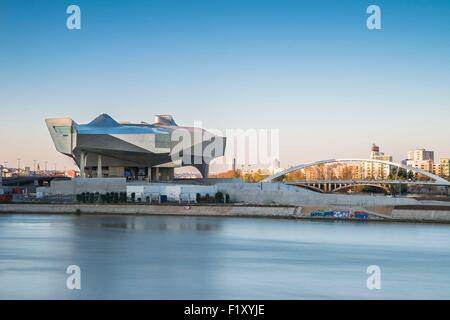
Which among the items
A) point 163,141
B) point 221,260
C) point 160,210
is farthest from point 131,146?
point 221,260

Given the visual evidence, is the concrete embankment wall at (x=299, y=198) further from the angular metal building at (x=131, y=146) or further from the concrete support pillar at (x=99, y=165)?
the concrete support pillar at (x=99, y=165)

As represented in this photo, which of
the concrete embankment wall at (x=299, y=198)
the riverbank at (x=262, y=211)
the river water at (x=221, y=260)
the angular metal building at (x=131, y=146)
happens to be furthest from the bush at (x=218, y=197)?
the angular metal building at (x=131, y=146)

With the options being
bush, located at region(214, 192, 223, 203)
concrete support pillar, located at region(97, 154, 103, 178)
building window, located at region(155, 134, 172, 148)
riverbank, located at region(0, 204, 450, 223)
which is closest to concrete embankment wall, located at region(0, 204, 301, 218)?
riverbank, located at region(0, 204, 450, 223)

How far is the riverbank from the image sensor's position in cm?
3459

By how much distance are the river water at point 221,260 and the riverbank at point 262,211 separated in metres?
3.32

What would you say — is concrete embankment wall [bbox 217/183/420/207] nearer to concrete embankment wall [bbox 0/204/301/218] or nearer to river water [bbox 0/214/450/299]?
concrete embankment wall [bbox 0/204/301/218]

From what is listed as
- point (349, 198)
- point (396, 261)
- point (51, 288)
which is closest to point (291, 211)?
point (349, 198)

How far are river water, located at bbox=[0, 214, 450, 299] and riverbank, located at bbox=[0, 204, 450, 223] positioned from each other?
10.9 ft

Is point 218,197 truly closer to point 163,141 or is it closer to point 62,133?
Answer: point 163,141

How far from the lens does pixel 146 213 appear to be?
37469mm

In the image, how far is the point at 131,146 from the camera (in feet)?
155
